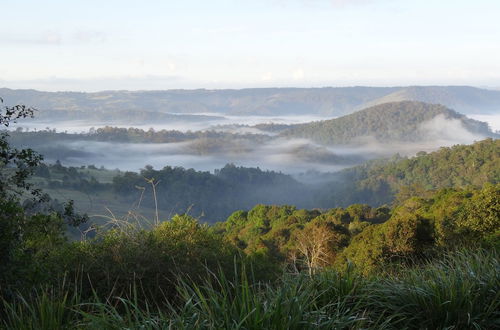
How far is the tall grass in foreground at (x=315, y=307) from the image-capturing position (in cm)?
327

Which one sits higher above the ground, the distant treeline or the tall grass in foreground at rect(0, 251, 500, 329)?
the tall grass in foreground at rect(0, 251, 500, 329)

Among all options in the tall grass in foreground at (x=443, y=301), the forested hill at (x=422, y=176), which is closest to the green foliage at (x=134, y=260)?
the tall grass in foreground at (x=443, y=301)

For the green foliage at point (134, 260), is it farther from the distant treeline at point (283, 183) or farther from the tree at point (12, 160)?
the distant treeline at point (283, 183)

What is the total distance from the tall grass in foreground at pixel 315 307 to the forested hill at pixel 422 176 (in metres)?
56.7

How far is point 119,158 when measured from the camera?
159625 millimetres

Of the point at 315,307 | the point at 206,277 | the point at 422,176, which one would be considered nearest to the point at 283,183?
the point at 422,176

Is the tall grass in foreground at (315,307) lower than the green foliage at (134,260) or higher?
higher

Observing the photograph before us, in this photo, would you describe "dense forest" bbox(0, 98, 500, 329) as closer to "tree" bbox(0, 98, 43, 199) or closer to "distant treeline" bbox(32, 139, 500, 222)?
"tree" bbox(0, 98, 43, 199)

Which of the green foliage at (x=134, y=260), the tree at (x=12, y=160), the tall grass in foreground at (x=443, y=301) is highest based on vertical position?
the tree at (x=12, y=160)

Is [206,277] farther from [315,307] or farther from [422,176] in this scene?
[422,176]

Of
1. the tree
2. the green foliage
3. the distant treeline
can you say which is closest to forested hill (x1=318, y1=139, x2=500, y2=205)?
the distant treeline

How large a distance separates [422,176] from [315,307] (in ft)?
286

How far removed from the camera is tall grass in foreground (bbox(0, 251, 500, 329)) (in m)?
3.27

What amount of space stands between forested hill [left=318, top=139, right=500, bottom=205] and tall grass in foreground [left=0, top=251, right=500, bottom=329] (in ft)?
186
